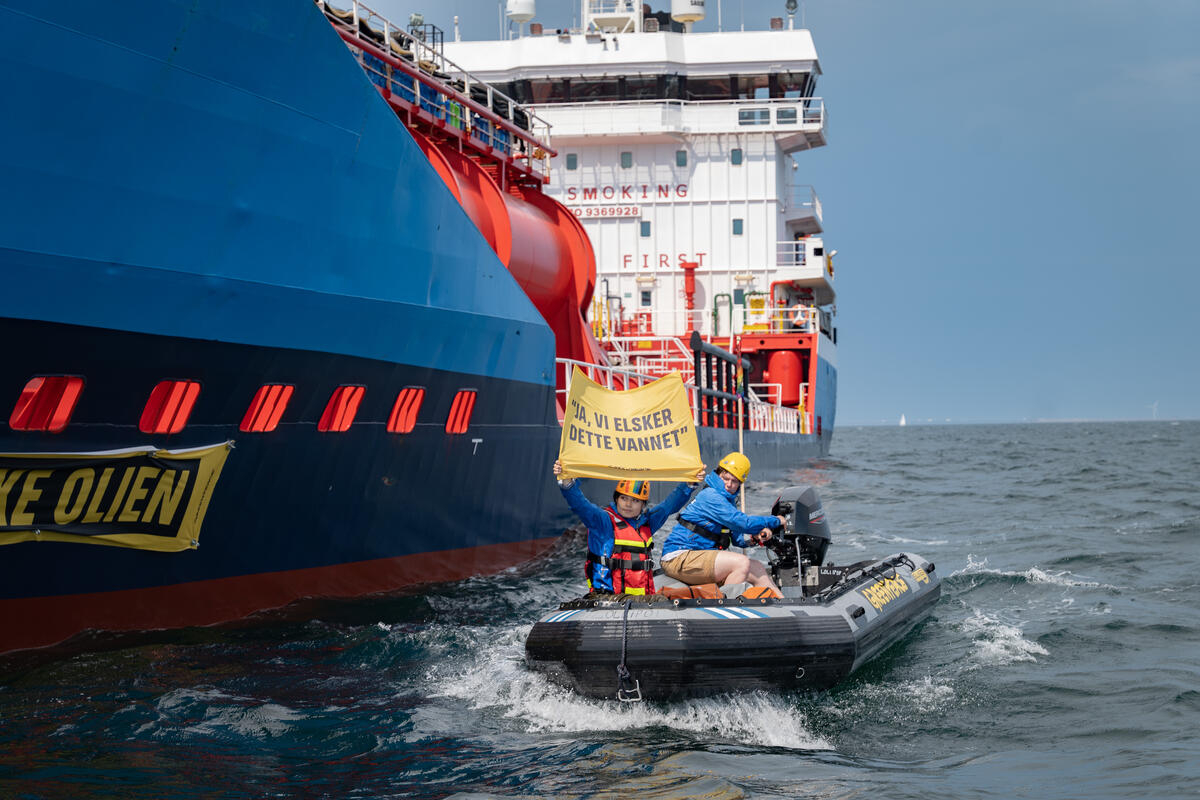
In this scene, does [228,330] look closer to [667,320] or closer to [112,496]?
[112,496]

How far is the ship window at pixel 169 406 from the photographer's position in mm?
8523

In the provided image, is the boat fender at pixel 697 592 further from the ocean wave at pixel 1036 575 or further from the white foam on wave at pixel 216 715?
the ocean wave at pixel 1036 575

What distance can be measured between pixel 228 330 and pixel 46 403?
1546 millimetres

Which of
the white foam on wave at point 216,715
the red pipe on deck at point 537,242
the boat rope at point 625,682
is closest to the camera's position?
the white foam on wave at point 216,715

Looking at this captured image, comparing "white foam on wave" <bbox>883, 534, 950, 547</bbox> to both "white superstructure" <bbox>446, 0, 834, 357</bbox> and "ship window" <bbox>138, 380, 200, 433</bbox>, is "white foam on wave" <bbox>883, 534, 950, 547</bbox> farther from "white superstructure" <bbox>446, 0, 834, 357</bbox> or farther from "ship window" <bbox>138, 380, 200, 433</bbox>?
"white superstructure" <bbox>446, 0, 834, 357</bbox>

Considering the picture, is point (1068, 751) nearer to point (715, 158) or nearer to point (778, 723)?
point (778, 723)

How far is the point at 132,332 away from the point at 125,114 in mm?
1621

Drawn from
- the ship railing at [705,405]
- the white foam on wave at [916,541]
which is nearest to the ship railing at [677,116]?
the ship railing at [705,405]

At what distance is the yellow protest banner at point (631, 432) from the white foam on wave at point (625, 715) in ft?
6.79

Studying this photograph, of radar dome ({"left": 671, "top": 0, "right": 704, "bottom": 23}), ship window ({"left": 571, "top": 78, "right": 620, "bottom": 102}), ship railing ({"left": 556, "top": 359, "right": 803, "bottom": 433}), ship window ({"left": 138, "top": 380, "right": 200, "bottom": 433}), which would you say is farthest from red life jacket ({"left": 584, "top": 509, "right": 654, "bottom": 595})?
radar dome ({"left": 671, "top": 0, "right": 704, "bottom": 23})

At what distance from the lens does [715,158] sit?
31312 mm

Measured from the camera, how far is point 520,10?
31703 mm

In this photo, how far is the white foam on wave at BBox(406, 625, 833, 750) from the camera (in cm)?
715

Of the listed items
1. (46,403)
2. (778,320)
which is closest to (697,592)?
(46,403)
